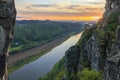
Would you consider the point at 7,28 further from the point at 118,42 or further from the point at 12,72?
the point at 12,72

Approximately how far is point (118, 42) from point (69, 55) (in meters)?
44.1

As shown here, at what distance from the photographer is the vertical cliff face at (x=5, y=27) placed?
26.1m

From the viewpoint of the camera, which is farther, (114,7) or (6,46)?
(114,7)

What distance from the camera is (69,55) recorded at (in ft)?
233

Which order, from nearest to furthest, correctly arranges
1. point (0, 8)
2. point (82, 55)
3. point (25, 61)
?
point (0, 8) < point (82, 55) < point (25, 61)

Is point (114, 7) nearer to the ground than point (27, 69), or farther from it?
farther from it

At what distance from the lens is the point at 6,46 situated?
2688cm

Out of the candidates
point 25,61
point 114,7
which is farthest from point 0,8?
point 25,61

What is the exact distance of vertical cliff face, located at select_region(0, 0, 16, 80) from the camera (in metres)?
26.1

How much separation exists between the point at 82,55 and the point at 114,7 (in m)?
15.0

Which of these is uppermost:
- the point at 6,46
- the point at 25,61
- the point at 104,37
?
the point at 6,46

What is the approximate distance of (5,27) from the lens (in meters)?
26.5

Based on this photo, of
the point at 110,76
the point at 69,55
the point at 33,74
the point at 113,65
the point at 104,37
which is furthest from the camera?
the point at 33,74

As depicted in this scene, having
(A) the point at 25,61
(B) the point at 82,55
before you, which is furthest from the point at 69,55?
(A) the point at 25,61
